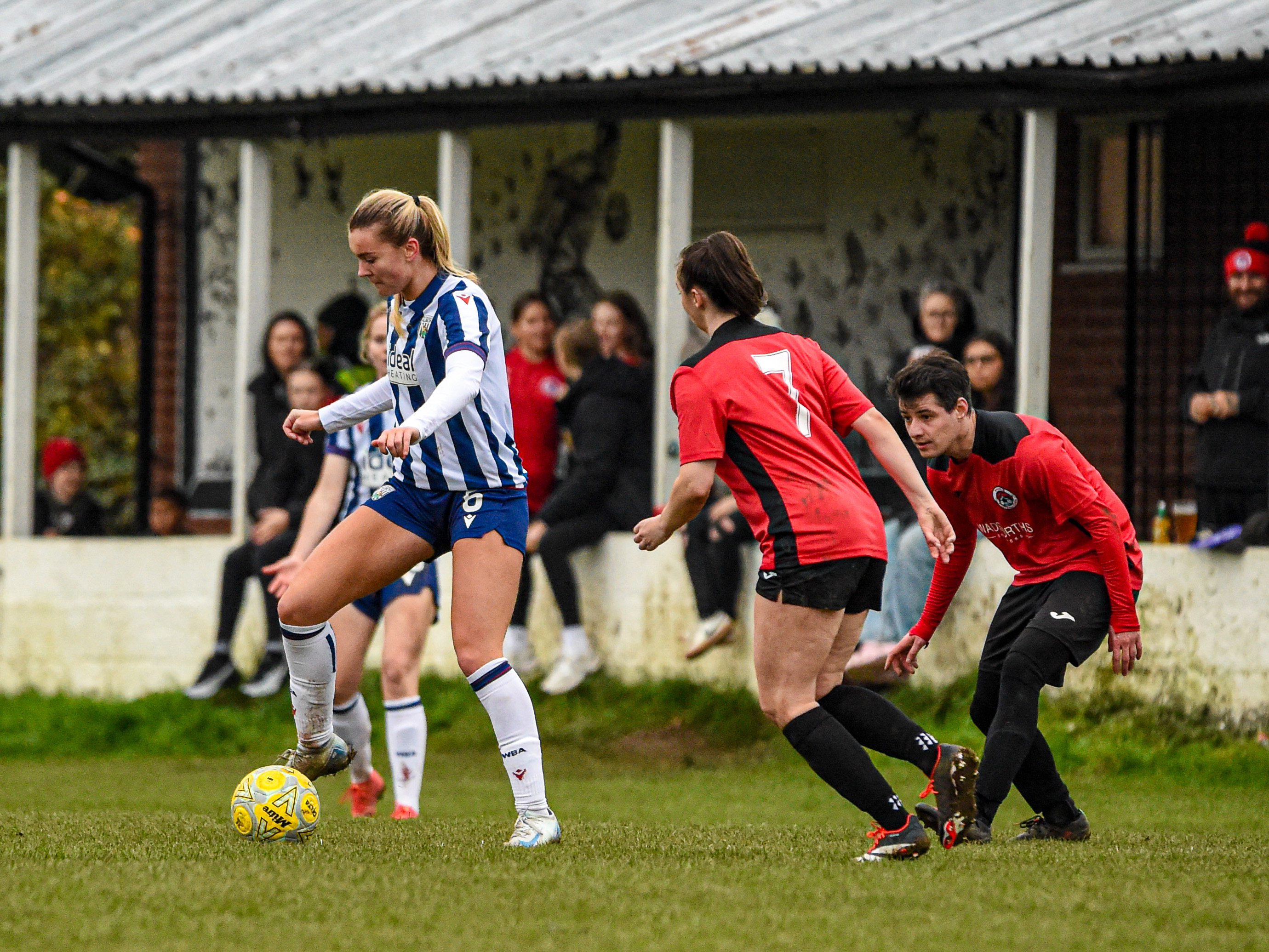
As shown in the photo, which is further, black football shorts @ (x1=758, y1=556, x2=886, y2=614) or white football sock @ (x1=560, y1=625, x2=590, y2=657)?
white football sock @ (x1=560, y1=625, x2=590, y2=657)

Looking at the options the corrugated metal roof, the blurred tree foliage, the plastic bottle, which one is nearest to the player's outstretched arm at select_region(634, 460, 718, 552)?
the plastic bottle

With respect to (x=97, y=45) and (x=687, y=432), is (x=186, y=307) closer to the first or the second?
(x=97, y=45)

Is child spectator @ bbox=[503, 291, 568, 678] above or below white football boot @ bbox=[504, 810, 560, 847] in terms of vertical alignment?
above

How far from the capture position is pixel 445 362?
607 centimetres

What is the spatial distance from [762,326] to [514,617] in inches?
256

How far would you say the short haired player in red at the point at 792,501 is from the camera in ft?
18.7

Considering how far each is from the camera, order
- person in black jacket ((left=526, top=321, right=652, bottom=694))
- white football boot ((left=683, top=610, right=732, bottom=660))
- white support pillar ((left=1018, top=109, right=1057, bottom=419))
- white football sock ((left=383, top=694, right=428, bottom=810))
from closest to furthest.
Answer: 1. white football sock ((left=383, top=694, right=428, bottom=810))
2. white support pillar ((left=1018, top=109, right=1057, bottom=419))
3. white football boot ((left=683, top=610, right=732, bottom=660))
4. person in black jacket ((left=526, top=321, right=652, bottom=694))

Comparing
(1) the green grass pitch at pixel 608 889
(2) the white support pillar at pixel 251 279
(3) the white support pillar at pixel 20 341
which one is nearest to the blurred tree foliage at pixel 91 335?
(3) the white support pillar at pixel 20 341

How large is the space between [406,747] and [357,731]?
0.29 meters

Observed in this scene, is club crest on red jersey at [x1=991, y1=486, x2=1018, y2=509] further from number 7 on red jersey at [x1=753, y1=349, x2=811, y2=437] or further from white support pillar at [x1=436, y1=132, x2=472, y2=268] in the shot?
white support pillar at [x1=436, y1=132, x2=472, y2=268]

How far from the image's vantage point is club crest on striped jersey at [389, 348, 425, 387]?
626 cm

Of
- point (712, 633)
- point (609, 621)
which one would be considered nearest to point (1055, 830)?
point (712, 633)

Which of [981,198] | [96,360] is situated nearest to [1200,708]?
[981,198]

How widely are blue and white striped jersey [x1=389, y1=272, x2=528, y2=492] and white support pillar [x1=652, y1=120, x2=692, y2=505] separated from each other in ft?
19.8
